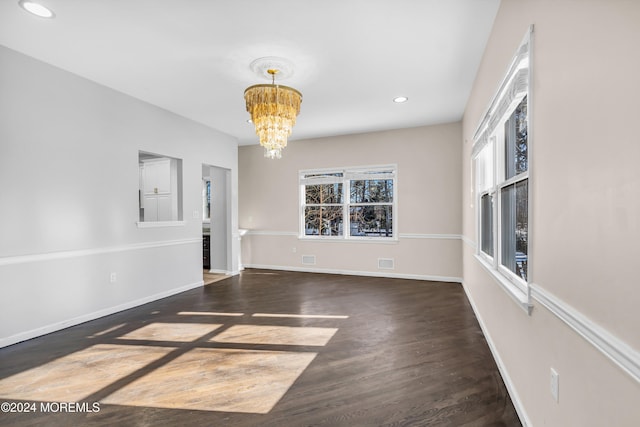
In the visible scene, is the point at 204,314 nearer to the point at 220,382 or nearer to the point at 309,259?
the point at 220,382

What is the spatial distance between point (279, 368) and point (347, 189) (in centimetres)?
440

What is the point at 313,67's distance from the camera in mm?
3414

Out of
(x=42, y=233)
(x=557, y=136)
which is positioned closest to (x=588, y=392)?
(x=557, y=136)

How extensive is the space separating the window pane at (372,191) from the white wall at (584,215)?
14.3ft

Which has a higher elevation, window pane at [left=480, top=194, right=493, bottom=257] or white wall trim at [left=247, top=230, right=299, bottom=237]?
window pane at [left=480, top=194, right=493, bottom=257]

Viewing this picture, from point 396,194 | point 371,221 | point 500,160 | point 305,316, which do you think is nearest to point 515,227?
point 500,160

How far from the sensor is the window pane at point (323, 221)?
6.65m

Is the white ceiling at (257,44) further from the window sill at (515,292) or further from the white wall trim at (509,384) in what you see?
the white wall trim at (509,384)

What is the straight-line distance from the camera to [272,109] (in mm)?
3250

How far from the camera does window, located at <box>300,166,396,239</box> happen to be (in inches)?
245

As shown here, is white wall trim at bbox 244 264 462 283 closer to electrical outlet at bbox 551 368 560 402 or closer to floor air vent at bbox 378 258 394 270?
floor air vent at bbox 378 258 394 270

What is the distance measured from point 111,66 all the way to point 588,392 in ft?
14.4

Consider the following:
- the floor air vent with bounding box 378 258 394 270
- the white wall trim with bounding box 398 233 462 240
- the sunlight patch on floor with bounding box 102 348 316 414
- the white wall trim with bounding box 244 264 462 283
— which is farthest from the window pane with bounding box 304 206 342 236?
the sunlight patch on floor with bounding box 102 348 316 414

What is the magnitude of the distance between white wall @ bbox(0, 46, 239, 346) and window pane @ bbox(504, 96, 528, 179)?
4.24 m
